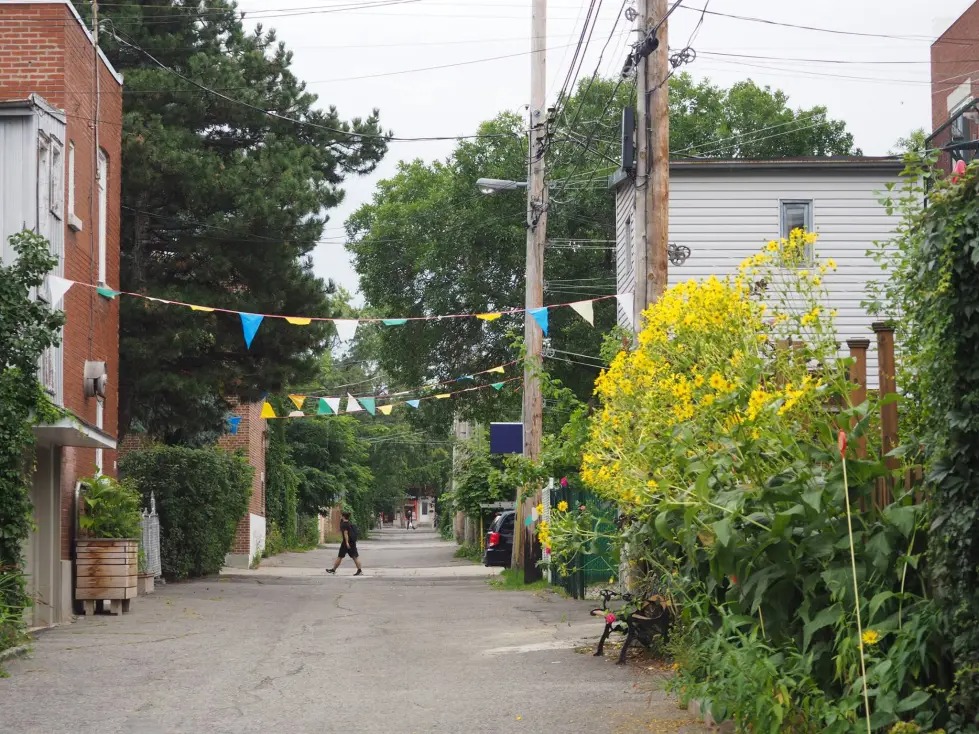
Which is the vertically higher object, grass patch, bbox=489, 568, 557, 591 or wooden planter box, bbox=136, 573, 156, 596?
wooden planter box, bbox=136, 573, 156, 596

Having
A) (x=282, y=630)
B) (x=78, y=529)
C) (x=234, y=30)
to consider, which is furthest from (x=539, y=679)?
(x=234, y=30)

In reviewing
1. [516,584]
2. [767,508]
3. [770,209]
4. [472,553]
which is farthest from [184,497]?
[472,553]

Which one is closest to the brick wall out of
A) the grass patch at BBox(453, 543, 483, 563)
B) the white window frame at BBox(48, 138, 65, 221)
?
the white window frame at BBox(48, 138, 65, 221)

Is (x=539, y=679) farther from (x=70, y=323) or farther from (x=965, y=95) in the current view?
(x=965, y=95)

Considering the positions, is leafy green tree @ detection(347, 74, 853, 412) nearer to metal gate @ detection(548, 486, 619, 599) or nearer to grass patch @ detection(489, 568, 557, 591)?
grass patch @ detection(489, 568, 557, 591)

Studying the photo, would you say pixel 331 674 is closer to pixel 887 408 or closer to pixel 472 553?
pixel 887 408

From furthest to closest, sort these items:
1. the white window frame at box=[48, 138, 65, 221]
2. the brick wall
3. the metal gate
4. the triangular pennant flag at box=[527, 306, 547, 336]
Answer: the brick wall < the triangular pennant flag at box=[527, 306, 547, 336] < the metal gate < the white window frame at box=[48, 138, 65, 221]

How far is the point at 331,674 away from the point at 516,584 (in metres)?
14.3

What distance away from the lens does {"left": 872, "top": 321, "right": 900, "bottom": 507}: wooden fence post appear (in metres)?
7.50

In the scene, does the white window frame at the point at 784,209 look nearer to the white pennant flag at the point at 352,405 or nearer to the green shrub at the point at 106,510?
the white pennant flag at the point at 352,405

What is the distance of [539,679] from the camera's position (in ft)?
38.7

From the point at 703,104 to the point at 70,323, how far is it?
32487 millimetres

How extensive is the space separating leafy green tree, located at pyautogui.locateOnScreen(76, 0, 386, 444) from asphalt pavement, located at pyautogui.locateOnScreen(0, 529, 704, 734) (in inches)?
252

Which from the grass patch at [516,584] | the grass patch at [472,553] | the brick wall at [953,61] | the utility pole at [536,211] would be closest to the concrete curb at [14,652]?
the grass patch at [516,584]
